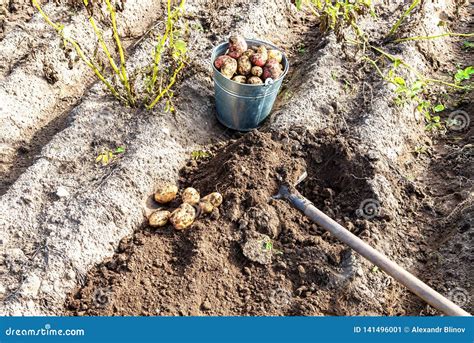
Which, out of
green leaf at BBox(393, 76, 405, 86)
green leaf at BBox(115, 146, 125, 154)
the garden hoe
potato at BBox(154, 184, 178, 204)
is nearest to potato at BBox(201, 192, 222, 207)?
potato at BBox(154, 184, 178, 204)

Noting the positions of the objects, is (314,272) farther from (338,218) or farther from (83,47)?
(83,47)

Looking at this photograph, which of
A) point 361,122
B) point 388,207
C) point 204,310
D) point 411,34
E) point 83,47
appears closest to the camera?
point 204,310

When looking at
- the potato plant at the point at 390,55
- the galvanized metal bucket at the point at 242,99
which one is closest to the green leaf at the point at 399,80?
the potato plant at the point at 390,55

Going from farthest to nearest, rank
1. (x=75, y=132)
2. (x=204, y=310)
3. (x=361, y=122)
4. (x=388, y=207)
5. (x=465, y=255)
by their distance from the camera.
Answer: (x=361, y=122) → (x=75, y=132) → (x=388, y=207) → (x=465, y=255) → (x=204, y=310)

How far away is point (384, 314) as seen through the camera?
9.01ft

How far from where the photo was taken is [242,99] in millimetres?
3398

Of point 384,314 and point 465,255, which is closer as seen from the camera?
point 384,314

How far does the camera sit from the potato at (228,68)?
11.0ft

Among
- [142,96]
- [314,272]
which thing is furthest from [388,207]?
[142,96]

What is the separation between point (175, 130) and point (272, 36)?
59.5 inches

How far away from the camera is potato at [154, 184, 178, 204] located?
10.3 feet

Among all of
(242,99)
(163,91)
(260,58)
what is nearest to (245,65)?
(260,58)

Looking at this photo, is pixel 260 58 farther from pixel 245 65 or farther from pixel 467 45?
pixel 467 45

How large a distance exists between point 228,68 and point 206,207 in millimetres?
982
